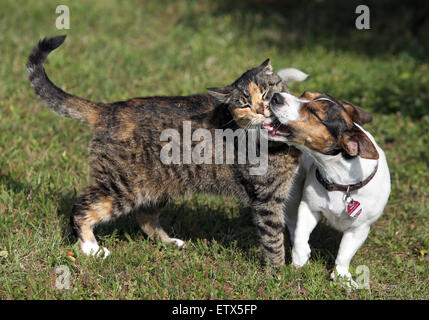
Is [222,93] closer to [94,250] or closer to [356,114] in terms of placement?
[356,114]

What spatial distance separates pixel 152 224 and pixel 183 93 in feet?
8.75

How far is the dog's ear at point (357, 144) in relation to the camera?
3.69m

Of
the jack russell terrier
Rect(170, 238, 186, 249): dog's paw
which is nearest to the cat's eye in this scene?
the jack russell terrier

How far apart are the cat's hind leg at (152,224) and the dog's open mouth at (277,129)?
1.40 m

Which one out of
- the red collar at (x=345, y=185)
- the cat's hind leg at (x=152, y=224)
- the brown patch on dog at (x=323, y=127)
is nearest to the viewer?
the brown patch on dog at (x=323, y=127)

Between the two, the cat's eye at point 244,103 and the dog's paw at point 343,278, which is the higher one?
the cat's eye at point 244,103

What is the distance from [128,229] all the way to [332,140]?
2176 mm

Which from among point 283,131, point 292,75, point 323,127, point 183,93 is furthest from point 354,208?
point 183,93

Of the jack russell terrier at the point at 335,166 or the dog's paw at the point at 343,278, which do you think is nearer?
the jack russell terrier at the point at 335,166

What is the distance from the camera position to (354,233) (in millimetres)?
4191

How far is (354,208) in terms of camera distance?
4.02 m

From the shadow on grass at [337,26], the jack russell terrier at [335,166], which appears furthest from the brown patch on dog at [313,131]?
the shadow on grass at [337,26]

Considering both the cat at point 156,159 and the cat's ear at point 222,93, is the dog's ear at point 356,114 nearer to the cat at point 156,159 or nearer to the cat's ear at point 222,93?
the cat at point 156,159

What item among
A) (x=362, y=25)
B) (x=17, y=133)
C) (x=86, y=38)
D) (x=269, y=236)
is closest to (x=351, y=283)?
(x=269, y=236)
